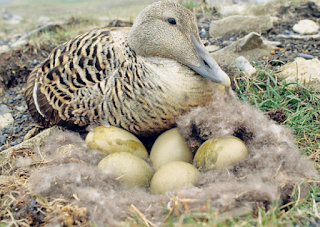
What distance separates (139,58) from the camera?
275cm

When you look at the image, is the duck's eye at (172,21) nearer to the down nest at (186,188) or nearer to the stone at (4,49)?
the down nest at (186,188)

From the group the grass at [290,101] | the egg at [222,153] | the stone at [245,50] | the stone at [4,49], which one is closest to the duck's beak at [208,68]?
the egg at [222,153]

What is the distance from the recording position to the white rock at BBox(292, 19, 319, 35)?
432 centimetres

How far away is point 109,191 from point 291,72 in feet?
7.32

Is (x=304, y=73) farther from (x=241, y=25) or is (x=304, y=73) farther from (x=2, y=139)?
(x=2, y=139)

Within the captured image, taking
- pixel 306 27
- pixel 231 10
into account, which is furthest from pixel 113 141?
pixel 231 10

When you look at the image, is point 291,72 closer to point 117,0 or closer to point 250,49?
point 250,49

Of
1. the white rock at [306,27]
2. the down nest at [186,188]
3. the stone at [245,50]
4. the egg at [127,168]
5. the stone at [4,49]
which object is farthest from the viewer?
the stone at [4,49]

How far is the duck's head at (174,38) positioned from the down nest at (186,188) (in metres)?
0.32

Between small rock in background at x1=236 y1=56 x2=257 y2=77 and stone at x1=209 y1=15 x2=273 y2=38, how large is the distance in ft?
3.33

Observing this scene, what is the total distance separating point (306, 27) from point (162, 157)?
9.90 ft

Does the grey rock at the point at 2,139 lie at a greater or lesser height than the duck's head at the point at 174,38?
lesser

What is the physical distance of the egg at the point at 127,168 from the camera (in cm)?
229

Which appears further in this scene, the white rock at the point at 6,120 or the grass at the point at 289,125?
the white rock at the point at 6,120
